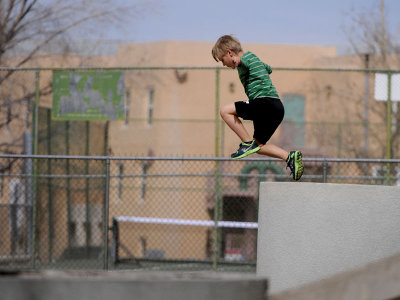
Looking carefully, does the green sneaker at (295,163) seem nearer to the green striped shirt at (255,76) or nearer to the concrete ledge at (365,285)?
the green striped shirt at (255,76)

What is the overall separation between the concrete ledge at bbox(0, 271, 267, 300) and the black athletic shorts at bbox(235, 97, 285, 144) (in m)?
3.08

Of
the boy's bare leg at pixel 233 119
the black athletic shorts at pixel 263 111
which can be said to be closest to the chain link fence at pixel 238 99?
the boy's bare leg at pixel 233 119

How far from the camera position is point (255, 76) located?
6164mm

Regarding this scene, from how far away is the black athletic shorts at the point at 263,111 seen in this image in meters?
6.16

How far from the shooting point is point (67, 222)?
13086mm

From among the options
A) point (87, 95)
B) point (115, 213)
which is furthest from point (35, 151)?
point (115, 213)

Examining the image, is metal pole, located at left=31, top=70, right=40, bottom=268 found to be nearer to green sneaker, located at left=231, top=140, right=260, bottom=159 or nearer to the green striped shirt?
green sneaker, located at left=231, top=140, right=260, bottom=159

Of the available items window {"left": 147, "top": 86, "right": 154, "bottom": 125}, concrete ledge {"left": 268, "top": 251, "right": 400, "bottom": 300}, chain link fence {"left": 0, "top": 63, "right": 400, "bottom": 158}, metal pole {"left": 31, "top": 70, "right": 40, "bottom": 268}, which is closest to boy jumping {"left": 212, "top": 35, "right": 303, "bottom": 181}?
concrete ledge {"left": 268, "top": 251, "right": 400, "bottom": 300}

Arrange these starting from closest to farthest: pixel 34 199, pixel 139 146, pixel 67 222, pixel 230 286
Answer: pixel 230 286 < pixel 34 199 < pixel 67 222 < pixel 139 146

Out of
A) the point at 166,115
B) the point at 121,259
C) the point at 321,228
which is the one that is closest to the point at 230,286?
the point at 321,228

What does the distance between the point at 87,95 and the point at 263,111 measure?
536 cm

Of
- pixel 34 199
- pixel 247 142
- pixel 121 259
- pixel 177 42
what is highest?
pixel 177 42

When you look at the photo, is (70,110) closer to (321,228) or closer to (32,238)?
(32,238)

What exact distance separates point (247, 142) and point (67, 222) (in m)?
7.42
